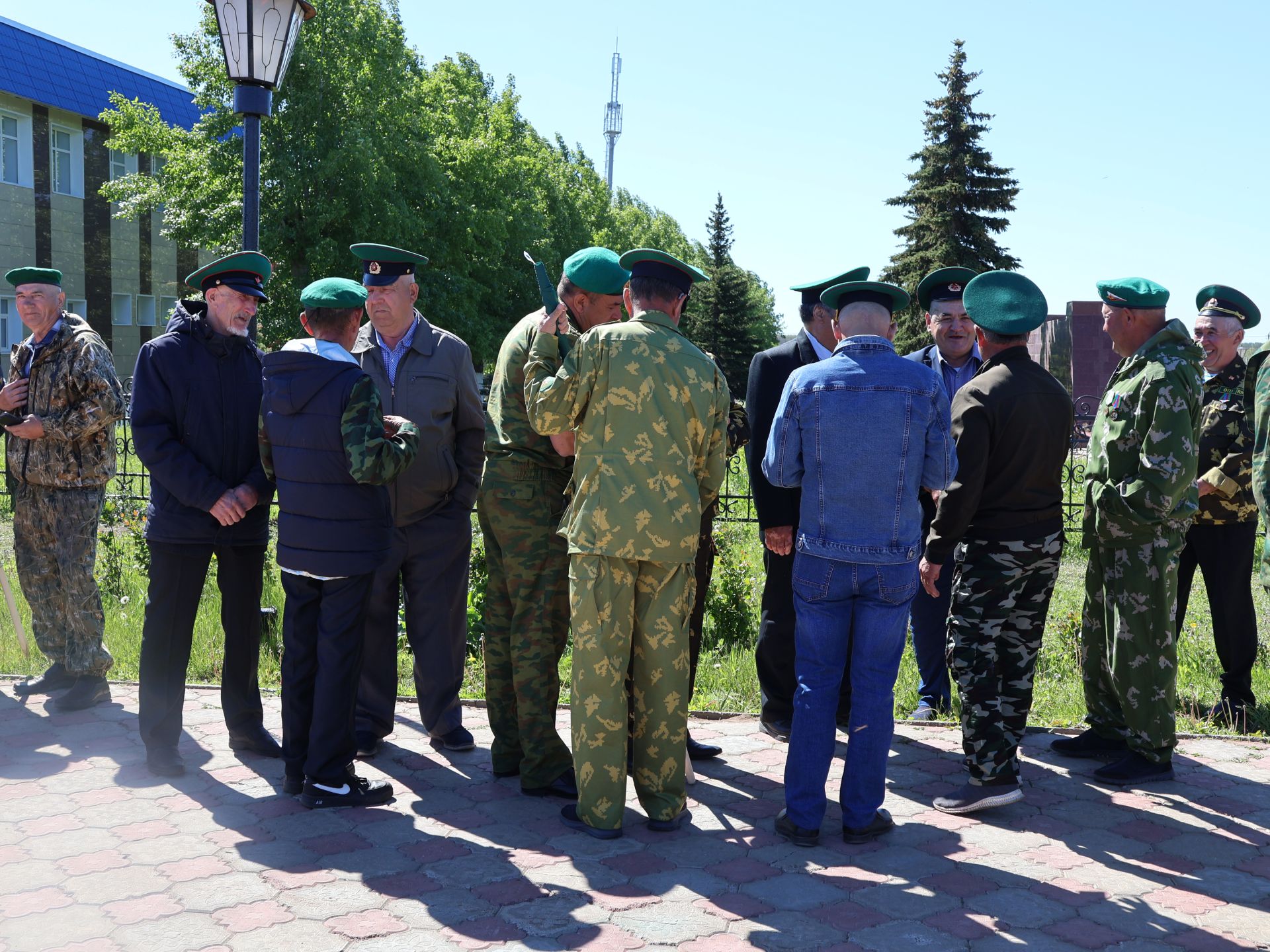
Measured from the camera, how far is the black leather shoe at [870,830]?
13.8ft

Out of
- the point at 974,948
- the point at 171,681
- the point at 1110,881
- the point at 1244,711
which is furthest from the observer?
the point at 1244,711

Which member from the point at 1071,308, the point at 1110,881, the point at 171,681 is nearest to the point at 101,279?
the point at 1071,308

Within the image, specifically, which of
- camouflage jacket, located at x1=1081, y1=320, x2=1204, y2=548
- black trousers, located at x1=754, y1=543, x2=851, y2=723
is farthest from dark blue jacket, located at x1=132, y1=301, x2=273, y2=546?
camouflage jacket, located at x1=1081, y1=320, x2=1204, y2=548

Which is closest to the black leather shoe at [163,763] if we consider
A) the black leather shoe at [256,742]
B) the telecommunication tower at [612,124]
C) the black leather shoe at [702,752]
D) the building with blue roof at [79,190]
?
the black leather shoe at [256,742]

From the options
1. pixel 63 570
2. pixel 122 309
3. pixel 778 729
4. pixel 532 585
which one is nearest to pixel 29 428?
pixel 63 570

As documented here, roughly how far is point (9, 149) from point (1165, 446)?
33.0 meters

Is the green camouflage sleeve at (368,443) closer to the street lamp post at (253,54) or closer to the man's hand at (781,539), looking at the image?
the man's hand at (781,539)

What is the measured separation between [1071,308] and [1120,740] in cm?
3152

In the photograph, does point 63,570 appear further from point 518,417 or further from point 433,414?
point 518,417

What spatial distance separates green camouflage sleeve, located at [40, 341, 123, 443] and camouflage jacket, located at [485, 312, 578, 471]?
2371mm

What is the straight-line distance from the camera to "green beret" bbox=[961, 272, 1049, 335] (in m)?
4.60

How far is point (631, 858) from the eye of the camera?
4027mm

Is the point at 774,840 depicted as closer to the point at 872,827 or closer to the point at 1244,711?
the point at 872,827

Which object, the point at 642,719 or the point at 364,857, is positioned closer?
the point at 364,857
